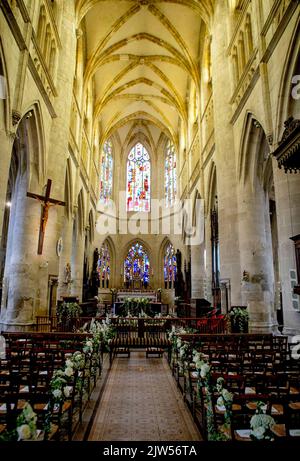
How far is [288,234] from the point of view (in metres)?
8.58

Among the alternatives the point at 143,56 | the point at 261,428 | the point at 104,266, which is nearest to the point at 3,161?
the point at 261,428

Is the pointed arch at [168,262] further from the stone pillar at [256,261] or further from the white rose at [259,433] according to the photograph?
the white rose at [259,433]

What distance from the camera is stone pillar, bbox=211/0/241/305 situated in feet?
43.0

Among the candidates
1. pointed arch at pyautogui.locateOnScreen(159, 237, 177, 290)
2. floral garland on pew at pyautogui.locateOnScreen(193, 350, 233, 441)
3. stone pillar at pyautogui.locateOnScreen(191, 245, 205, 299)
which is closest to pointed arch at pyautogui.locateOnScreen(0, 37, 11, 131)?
floral garland on pew at pyautogui.locateOnScreen(193, 350, 233, 441)

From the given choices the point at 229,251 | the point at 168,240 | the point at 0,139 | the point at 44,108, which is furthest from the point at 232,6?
the point at 168,240

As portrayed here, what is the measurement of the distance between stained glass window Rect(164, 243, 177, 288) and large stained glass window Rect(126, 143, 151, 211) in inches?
191

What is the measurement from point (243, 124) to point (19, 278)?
9868 mm

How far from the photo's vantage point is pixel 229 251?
13.2 metres

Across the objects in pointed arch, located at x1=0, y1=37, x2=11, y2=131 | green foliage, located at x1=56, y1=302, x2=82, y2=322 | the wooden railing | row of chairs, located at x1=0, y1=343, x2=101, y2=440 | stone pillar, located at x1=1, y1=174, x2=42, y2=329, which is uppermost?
pointed arch, located at x1=0, y1=37, x2=11, y2=131

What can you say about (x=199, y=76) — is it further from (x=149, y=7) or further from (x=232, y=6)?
(x=232, y=6)

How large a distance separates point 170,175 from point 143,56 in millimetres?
11954

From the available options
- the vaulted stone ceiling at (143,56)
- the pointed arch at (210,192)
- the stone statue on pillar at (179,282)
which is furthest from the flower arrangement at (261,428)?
the stone statue on pillar at (179,282)

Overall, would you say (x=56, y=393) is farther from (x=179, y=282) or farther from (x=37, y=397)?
(x=179, y=282)

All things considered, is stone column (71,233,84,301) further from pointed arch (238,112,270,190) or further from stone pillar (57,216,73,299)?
pointed arch (238,112,270,190)
